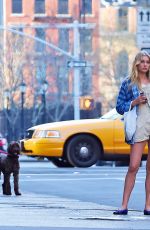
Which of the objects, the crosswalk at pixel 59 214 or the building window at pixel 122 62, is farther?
the building window at pixel 122 62

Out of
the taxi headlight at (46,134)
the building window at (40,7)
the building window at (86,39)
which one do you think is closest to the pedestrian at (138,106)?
the taxi headlight at (46,134)

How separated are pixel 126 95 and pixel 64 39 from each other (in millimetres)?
50388

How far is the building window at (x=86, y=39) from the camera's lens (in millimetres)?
63987

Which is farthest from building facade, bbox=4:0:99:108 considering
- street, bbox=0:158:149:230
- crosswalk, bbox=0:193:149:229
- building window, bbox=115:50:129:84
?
crosswalk, bbox=0:193:149:229

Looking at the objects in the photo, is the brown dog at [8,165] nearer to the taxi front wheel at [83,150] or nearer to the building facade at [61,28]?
the taxi front wheel at [83,150]

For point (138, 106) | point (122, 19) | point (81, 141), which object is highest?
point (122, 19)

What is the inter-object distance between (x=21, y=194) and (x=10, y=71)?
4504 cm

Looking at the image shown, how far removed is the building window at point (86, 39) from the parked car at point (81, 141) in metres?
39.8

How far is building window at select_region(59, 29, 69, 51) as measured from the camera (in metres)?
60.5

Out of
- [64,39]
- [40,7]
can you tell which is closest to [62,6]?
[40,7]

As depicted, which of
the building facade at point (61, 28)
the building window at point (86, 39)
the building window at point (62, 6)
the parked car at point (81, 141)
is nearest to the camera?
the parked car at point (81, 141)

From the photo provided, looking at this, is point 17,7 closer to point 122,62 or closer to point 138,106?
point 122,62

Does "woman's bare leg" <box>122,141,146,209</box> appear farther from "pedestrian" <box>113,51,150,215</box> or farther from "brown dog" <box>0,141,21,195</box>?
"brown dog" <box>0,141,21,195</box>

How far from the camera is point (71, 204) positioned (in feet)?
→ 39.8
